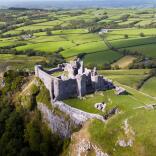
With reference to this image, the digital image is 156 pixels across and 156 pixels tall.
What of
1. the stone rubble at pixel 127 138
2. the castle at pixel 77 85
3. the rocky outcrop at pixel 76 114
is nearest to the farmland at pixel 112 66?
the stone rubble at pixel 127 138

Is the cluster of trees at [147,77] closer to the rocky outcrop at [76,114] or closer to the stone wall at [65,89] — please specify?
the stone wall at [65,89]

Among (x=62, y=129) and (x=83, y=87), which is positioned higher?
(x=83, y=87)

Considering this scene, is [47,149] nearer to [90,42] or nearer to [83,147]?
[83,147]

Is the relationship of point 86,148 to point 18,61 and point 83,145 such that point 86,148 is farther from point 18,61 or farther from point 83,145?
point 18,61

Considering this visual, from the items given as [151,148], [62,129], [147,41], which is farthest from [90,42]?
[151,148]

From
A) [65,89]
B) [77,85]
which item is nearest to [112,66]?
[77,85]

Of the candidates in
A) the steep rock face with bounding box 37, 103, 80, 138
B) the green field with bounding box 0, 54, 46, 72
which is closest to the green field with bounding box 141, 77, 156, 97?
the steep rock face with bounding box 37, 103, 80, 138
